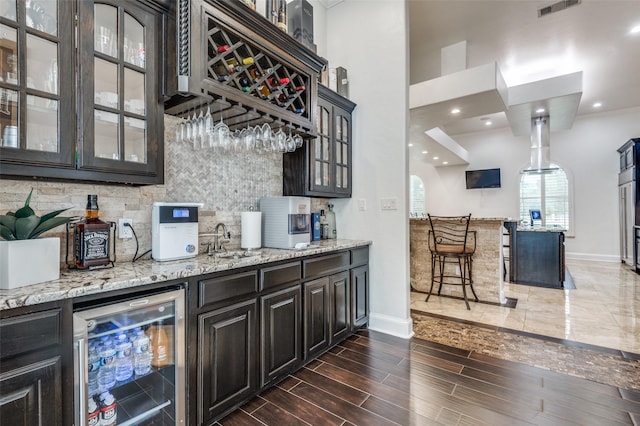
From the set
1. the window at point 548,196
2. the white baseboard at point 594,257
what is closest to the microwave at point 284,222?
the window at point 548,196

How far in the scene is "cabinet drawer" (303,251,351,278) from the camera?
7.68 ft

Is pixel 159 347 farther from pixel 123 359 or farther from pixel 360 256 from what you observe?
pixel 360 256

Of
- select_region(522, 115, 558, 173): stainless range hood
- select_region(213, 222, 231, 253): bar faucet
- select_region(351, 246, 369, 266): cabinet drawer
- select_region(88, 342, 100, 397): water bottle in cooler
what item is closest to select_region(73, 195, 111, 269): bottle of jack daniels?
select_region(88, 342, 100, 397): water bottle in cooler

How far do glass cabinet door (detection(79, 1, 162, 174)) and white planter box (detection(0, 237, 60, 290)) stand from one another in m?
0.40

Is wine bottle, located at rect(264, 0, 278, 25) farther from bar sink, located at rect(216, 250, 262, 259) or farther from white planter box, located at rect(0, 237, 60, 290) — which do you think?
white planter box, located at rect(0, 237, 60, 290)

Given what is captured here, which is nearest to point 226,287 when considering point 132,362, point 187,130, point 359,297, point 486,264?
point 132,362

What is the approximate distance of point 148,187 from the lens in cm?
192

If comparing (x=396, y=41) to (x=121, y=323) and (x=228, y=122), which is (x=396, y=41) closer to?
(x=228, y=122)

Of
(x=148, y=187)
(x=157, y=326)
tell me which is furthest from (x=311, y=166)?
(x=157, y=326)

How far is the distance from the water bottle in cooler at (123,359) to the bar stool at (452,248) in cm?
361

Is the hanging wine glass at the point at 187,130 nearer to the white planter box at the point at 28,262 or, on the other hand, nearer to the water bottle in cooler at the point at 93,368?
the white planter box at the point at 28,262

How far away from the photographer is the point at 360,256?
9.84 ft

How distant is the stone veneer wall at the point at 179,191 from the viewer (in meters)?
1.52

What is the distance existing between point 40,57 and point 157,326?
1.33 m
